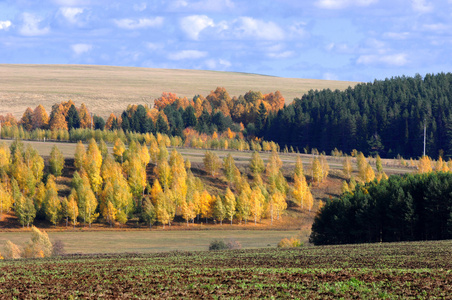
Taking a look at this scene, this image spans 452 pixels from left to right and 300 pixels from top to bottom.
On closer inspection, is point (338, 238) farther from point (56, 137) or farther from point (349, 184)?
point (56, 137)

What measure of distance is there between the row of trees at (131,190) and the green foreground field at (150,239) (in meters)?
5.96

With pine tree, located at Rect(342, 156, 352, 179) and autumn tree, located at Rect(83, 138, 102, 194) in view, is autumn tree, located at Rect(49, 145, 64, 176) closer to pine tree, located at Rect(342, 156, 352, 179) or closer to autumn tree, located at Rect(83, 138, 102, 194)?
autumn tree, located at Rect(83, 138, 102, 194)

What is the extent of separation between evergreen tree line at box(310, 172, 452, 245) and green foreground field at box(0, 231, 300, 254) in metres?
10.5

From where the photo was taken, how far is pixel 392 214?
246 ft

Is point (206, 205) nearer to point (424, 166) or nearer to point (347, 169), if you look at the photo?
point (347, 169)

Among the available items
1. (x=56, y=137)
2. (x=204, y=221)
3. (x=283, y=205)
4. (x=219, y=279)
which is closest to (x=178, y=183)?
(x=204, y=221)

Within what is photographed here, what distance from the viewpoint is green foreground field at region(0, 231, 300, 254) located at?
8462 cm

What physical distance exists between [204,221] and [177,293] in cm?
8784

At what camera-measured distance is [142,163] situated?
433ft

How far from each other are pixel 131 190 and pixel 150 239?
25.9m

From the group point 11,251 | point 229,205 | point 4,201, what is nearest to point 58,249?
point 11,251

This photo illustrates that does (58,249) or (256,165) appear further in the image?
(256,165)

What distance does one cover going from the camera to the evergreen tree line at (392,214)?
73.3 m

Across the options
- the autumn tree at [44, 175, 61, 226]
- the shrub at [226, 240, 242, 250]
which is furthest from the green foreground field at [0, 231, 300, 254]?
the autumn tree at [44, 175, 61, 226]
